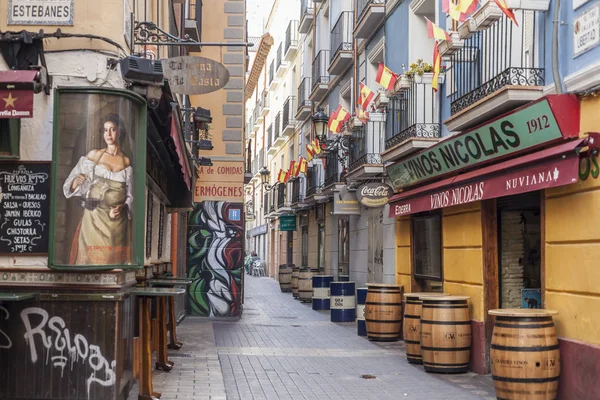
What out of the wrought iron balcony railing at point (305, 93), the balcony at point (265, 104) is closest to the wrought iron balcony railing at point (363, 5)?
the wrought iron balcony railing at point (305, 93)

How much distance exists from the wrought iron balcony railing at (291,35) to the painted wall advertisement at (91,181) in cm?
2762

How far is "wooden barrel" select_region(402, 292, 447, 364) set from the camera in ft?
36.7

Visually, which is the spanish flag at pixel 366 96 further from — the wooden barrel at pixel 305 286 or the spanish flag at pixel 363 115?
the wooden barrel at pixel 305 286

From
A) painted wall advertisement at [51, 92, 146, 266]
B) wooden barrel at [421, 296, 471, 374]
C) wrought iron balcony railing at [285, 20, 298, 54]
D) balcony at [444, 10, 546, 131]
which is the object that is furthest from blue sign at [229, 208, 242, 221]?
wrought iron balcony railing at [285, 20, 298, 54]

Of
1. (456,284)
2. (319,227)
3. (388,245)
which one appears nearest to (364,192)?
(388,245)

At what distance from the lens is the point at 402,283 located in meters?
14.4

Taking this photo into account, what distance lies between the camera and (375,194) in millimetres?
14719

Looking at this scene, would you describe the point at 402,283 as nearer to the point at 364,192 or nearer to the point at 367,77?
the point at 364,192

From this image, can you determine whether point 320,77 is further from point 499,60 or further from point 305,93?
point 499,60

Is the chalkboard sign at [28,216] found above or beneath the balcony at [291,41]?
beneath

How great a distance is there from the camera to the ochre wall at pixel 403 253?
1410 centimetres

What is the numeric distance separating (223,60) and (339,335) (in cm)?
792

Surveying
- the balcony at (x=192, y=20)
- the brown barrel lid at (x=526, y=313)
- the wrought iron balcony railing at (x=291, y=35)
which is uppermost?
the wrought iron balcony railing at (x=291, y=35)

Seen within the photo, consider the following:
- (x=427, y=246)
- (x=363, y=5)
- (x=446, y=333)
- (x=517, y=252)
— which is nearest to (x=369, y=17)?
(x=363, y=5)
